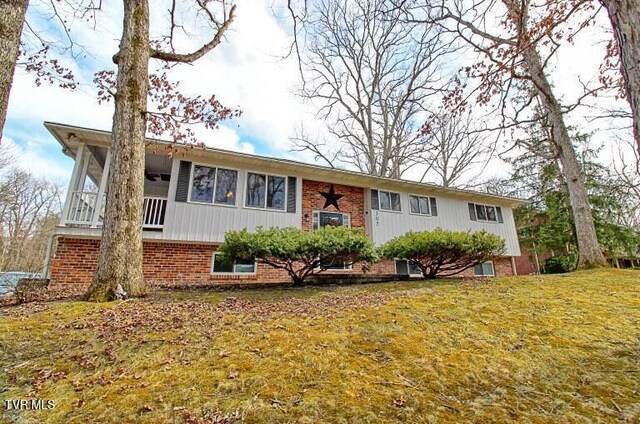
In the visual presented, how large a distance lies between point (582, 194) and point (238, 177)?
10386 mm

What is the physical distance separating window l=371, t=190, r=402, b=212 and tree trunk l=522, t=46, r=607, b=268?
18.5 ft

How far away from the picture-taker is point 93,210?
324 inches

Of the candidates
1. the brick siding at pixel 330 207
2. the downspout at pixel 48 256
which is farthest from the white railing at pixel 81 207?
the brick siding at pixel 330 207

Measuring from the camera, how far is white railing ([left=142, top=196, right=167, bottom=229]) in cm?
865

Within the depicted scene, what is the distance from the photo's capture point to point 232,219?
31.9ft

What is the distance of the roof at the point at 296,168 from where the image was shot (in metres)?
8.02

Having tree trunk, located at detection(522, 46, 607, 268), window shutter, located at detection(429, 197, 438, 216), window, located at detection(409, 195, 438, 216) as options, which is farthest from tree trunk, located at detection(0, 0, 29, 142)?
window shutter, located at detection(429, 197, 438, 216)

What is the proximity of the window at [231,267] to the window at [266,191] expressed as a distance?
2002mm

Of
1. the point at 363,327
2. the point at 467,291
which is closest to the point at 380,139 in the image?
the point at 467,291

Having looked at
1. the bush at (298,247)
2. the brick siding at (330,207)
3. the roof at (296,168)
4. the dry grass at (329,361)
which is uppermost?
the roof at (296,168)

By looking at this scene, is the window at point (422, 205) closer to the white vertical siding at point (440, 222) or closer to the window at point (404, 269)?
the white vertical siding at point (440, 222)

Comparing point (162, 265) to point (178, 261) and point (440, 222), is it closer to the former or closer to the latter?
point (178, 261)

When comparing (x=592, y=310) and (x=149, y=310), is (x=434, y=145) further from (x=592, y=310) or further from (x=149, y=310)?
(x=149, y=310)

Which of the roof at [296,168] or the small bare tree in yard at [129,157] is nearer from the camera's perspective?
the small bare tree in yard at [129,157]
